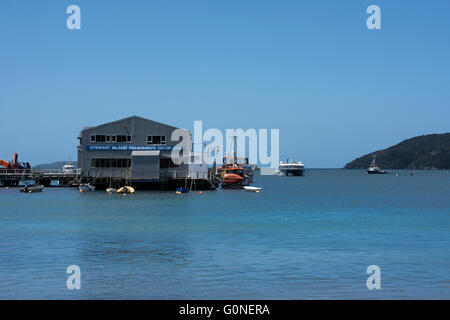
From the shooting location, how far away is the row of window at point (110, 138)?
303ft

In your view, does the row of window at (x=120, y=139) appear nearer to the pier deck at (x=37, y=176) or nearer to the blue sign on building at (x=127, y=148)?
the blue sign on building at (x=127, y=148)

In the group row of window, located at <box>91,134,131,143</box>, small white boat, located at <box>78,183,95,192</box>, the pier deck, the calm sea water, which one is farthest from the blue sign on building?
the calm sea water

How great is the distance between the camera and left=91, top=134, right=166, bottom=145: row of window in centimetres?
9206

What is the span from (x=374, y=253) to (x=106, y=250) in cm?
1623

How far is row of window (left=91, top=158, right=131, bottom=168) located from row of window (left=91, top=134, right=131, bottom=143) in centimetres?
350

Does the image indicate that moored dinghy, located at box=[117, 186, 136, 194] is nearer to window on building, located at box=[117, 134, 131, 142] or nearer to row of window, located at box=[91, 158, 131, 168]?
row of window, located at box=[91, 158, 131, 168]

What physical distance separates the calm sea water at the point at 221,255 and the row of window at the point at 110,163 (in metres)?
38.4

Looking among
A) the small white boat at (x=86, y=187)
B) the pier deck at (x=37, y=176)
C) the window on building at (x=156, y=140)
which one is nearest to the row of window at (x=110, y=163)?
the small white boat at (x=86, y=187)

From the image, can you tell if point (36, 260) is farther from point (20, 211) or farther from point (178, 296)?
point (20, 211)

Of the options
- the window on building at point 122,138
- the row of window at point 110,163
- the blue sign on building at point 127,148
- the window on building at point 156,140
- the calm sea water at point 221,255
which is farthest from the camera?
the row of window at point 110,163

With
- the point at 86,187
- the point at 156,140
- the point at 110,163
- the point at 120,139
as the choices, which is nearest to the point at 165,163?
the point at 156,140
